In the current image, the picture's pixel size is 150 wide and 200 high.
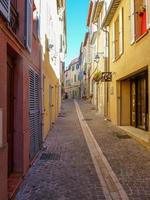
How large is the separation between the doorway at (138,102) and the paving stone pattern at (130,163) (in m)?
2.15

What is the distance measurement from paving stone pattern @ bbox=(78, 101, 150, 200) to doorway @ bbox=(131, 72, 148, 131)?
2.15 metres

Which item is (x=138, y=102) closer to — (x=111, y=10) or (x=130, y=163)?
(x=111, y=10)

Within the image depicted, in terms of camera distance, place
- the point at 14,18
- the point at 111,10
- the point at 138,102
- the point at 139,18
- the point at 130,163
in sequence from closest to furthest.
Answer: the point at 14,18 → the point at 130,163 → the point at 139,18 → the point at 138,102 → the point at 111,10

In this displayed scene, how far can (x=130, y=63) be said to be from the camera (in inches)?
535

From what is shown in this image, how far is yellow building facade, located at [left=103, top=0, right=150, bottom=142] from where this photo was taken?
1186 cm

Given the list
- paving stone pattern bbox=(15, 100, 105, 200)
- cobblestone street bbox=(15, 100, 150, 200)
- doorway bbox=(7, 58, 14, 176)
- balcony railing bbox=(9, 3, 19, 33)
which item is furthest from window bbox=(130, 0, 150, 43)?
doorway bbox=(7, 58, 14, 176)

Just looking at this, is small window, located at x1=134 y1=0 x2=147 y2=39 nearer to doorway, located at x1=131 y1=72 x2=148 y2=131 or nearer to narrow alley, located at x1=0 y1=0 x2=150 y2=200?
narrow alley, located at x1=0 y1=0 x2=150 y2=200

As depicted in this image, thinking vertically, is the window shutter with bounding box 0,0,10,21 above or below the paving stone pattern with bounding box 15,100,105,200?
above

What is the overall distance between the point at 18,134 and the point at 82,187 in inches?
64.9

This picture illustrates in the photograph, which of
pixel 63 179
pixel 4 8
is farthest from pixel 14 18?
pixel 63 179

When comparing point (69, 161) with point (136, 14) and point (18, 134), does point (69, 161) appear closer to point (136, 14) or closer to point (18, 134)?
point (18, 134)

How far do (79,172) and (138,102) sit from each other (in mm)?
8901

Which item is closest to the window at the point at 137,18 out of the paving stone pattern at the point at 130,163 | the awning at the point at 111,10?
the awning at the point at 111,10

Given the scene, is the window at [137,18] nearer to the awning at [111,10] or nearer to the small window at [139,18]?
the small window at [139,18]
